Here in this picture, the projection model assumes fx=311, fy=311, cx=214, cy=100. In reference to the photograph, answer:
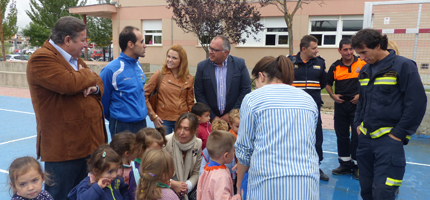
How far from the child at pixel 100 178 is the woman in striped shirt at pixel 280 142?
1.19 metres

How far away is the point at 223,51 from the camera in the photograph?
4145 mm

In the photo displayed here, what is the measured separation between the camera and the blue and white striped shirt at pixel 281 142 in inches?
75.2

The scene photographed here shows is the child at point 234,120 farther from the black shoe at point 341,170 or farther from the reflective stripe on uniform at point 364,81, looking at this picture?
the black shoe at point 341,170

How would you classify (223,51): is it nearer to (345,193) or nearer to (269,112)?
(269,112)

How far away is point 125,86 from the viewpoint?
349 cm

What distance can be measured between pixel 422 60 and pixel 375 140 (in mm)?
4536

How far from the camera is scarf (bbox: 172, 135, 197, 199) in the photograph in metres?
3.57

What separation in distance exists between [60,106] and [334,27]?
16.3 meters

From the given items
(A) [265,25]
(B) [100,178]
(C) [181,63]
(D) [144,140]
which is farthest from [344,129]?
(A) [265,25]

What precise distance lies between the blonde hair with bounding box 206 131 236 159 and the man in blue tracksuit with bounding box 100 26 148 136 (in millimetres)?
1221

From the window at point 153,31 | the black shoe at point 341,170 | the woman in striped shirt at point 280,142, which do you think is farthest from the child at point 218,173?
the window at point 153,31

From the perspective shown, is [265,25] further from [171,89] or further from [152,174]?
[152,174]

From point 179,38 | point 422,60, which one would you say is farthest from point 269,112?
point 179,38

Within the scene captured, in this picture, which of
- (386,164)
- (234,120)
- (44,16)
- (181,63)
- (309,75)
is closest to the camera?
(386,164)
